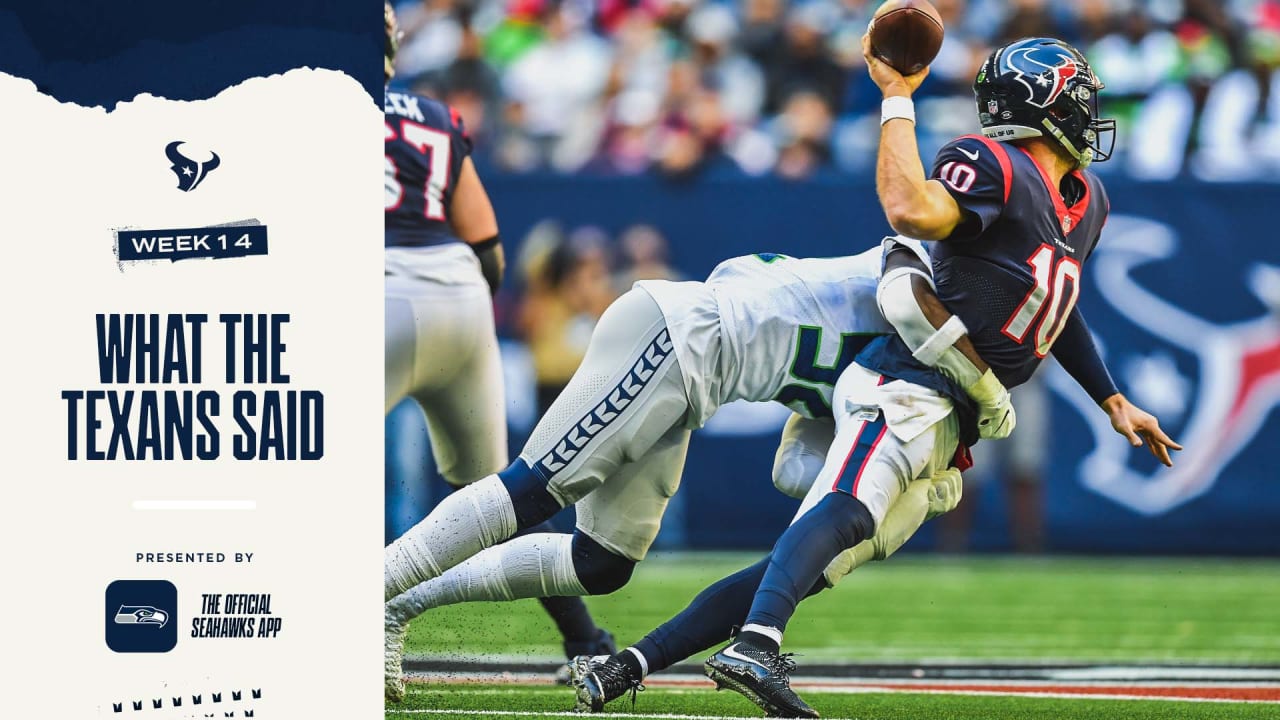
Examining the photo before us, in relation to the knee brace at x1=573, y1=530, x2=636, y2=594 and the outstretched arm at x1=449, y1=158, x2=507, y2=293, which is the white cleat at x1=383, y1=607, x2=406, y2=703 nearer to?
the knee brace at x1=573, y1=530, x2=636, y2=594

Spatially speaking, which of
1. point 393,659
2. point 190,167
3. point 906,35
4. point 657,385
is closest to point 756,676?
point 657,385

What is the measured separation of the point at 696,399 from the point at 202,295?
4.39 ft

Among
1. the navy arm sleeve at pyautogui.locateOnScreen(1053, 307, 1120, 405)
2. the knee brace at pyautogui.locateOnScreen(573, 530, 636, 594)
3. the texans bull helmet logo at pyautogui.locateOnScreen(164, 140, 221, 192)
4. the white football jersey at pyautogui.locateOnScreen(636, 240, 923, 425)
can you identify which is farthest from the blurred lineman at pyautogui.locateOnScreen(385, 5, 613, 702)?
the texans bull helmet logo at pyautogui.locateOnScreen(164, 140, 221, 192)

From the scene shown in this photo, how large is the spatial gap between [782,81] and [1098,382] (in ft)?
23.3

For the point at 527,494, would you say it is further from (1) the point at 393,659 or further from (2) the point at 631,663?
(1) the point at 393,659

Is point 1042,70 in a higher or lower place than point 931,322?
higher

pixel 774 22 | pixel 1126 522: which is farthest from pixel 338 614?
pixel 774 22

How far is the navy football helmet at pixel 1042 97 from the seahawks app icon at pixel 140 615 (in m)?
2.10

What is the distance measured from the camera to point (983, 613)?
7.41 meters

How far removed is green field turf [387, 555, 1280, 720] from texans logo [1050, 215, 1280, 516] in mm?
495

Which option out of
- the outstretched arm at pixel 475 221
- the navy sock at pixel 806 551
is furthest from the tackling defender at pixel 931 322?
the outstretched arm at pixel 475 221

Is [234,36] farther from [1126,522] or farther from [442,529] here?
[1126,522]

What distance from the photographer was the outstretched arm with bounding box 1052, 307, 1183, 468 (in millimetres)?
4262

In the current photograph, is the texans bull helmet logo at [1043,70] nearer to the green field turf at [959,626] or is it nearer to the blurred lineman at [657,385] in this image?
the blurred lineman at [657,385]
